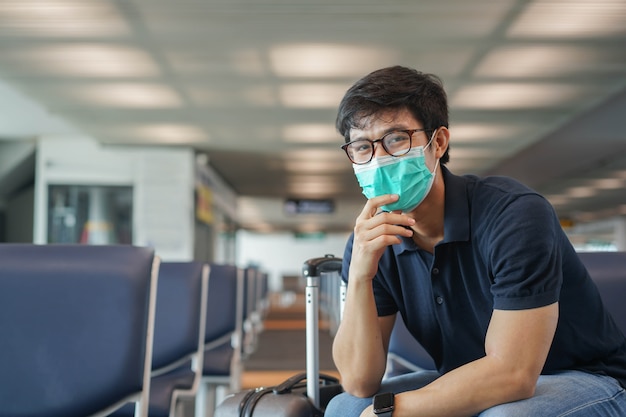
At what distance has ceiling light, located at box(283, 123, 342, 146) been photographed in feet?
33.4

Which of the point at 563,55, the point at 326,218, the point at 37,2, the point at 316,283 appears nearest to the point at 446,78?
the point at 563,55

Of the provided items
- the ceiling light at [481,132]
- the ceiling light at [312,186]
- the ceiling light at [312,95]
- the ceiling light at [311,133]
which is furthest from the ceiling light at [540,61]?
the ceiling light at [312,186]

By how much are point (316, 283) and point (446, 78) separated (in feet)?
20.6

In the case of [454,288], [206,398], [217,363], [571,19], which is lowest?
[206,398]

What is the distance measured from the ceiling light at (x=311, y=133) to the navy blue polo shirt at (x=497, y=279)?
8.60m

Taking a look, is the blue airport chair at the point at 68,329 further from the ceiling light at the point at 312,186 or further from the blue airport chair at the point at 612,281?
the ceiling light at the point at 312,186

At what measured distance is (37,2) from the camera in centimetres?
535

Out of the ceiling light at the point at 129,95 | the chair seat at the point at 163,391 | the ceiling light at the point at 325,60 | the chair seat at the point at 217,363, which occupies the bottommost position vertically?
the chair seat at the point at 217,363

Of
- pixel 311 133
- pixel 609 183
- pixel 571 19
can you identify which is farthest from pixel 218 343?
pixel 609 183

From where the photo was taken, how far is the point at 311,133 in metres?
10.7

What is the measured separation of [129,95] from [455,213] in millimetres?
7734

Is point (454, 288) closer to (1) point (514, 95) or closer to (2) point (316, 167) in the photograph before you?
(1) point (514, 95)

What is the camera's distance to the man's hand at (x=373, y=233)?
1355 millimetres

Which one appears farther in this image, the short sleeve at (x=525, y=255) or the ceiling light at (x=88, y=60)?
the ceiling light at (x=88, y=60)
